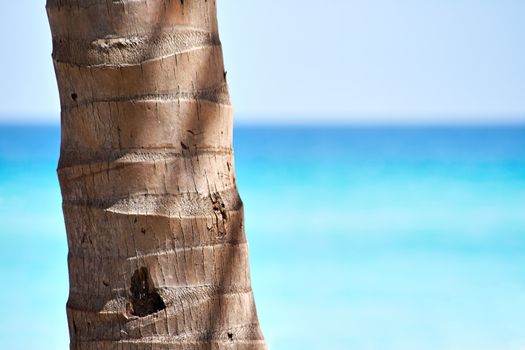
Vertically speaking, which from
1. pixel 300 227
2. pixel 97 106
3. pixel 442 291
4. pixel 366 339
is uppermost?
pixel 300 227

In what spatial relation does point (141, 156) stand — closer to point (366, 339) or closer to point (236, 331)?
point (236, 331)

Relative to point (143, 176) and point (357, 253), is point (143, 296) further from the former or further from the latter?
point (357, 253)

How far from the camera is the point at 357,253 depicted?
15016 mm

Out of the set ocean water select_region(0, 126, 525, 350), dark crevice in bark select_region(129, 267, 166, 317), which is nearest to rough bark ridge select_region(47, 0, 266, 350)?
dark crevice in bark select_region(129, 267, 166, 317)

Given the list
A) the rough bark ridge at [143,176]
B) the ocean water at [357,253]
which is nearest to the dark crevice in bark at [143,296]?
the rough bark ridge at [143,176]

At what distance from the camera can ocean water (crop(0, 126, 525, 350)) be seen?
10023 mm

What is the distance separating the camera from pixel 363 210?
20219 millimetres

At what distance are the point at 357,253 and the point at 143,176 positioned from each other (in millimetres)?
13046

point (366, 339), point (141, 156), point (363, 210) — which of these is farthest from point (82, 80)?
point (363, 210)

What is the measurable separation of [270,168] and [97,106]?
27.5 m

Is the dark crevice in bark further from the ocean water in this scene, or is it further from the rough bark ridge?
the ocean water

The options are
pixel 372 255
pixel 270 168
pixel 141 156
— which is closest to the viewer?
pixel 141 156

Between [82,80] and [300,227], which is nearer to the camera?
[82,80]

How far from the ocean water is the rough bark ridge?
7.10 meters
